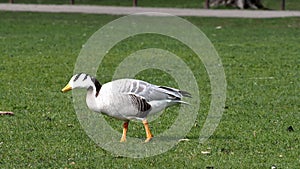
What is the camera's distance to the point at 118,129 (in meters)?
8.11

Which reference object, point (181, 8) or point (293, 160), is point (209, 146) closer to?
point (293, 160)

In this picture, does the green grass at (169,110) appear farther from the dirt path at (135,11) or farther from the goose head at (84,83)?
the dirt path at (135,11)

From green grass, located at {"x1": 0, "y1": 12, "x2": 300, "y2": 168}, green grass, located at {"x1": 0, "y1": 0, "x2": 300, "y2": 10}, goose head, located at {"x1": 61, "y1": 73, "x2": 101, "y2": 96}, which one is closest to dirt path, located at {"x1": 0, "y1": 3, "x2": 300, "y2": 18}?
green grass, located at {"x1": 0, "y1": 0, "x2": 300, "y2": 10}

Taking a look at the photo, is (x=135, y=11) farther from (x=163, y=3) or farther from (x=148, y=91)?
(x=148, y=91)

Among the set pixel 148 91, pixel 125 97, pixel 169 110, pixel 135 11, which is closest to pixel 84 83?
pixel 125 97

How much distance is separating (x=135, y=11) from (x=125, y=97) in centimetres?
1822

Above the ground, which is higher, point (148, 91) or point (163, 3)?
point (148, 91)

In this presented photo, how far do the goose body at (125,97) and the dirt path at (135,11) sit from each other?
16.3 meters

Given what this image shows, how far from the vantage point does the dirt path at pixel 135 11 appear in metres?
23.9

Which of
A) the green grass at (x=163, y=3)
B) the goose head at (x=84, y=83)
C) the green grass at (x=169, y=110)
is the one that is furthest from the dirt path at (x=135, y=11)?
the goose head at (x=84, y=83)

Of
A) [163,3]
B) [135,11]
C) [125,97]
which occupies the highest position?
[125,97]

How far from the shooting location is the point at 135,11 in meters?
25.2

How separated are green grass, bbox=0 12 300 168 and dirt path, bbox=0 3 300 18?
4.79 metres

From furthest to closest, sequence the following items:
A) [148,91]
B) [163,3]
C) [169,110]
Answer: [163,3]
[169,110]
[148,91]
